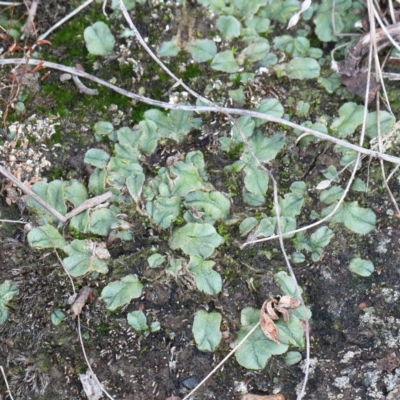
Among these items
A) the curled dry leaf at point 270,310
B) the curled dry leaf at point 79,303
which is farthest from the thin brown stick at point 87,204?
the curled dry leaf at point 270,310

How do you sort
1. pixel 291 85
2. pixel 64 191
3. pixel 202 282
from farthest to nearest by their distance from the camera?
pixel 291 85 → pixel 64 191 → pixel 202 282

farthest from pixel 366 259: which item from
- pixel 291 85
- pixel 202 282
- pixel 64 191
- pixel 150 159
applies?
pixel 64 191

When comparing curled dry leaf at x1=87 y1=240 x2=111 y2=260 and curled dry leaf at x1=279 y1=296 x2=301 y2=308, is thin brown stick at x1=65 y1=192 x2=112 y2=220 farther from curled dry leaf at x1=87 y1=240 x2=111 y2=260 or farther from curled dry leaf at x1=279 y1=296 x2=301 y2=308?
curled dry leaf at x1=279 y1=296 x2=301 y2=308

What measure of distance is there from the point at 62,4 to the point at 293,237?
1852 millimetres

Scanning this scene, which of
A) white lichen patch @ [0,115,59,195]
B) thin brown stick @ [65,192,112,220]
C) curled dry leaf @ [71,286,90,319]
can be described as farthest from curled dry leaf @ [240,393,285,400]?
white lichen patch @ [0,115,59,195]

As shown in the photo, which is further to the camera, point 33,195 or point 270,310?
point 33,195

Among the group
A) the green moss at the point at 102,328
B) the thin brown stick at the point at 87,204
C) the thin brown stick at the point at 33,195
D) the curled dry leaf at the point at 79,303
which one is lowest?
the green moss at the point at 102,328

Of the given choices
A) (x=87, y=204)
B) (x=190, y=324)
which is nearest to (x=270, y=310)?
(x=190, y=324)

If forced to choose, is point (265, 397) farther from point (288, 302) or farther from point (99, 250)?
point (99, 250)

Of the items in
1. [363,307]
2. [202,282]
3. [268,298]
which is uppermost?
[202,282]

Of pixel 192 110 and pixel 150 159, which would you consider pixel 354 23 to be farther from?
pixel 150 159

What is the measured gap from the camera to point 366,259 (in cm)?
247

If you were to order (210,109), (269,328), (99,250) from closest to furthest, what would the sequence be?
(269,328) < (99,250) < (210,109)

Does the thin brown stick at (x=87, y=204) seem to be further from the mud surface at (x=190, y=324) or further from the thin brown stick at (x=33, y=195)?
the mud surface at (x=190, y=324)
